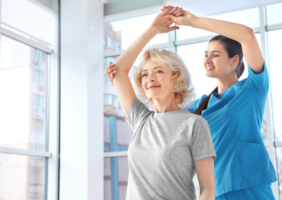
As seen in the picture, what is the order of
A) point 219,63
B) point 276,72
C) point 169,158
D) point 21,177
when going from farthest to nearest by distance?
1. point 21,177
2. point 276,72
3. point 219,63
4. point 169,158

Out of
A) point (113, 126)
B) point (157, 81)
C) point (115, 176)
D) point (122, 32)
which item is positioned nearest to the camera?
point (157, 81)

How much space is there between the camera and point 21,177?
10.1 ft

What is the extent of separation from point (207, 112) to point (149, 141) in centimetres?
41

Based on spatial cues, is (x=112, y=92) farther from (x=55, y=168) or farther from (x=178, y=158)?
(x=178, y=158)

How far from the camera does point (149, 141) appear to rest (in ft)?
3.61

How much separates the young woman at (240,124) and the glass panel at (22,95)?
2.00 m

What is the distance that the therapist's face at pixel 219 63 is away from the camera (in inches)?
60.1

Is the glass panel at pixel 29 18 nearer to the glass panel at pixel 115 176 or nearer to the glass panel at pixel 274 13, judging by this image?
the glass panel at pixel 115 176

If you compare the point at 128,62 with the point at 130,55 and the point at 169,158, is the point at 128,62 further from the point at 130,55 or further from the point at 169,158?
the point at 169,158

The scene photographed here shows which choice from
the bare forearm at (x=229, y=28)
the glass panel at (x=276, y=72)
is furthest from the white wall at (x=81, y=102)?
the bare forearm at (x=229, y=28)

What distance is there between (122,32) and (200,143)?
281cm

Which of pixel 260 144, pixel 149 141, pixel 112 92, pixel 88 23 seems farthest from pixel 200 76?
pixel 149 141

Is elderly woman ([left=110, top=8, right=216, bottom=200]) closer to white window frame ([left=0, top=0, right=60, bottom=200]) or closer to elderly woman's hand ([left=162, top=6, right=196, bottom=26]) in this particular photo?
elderly woman's hand ([left=162, top=6, right=196, bottom=26])

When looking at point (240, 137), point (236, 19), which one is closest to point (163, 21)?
point (240, 137)
